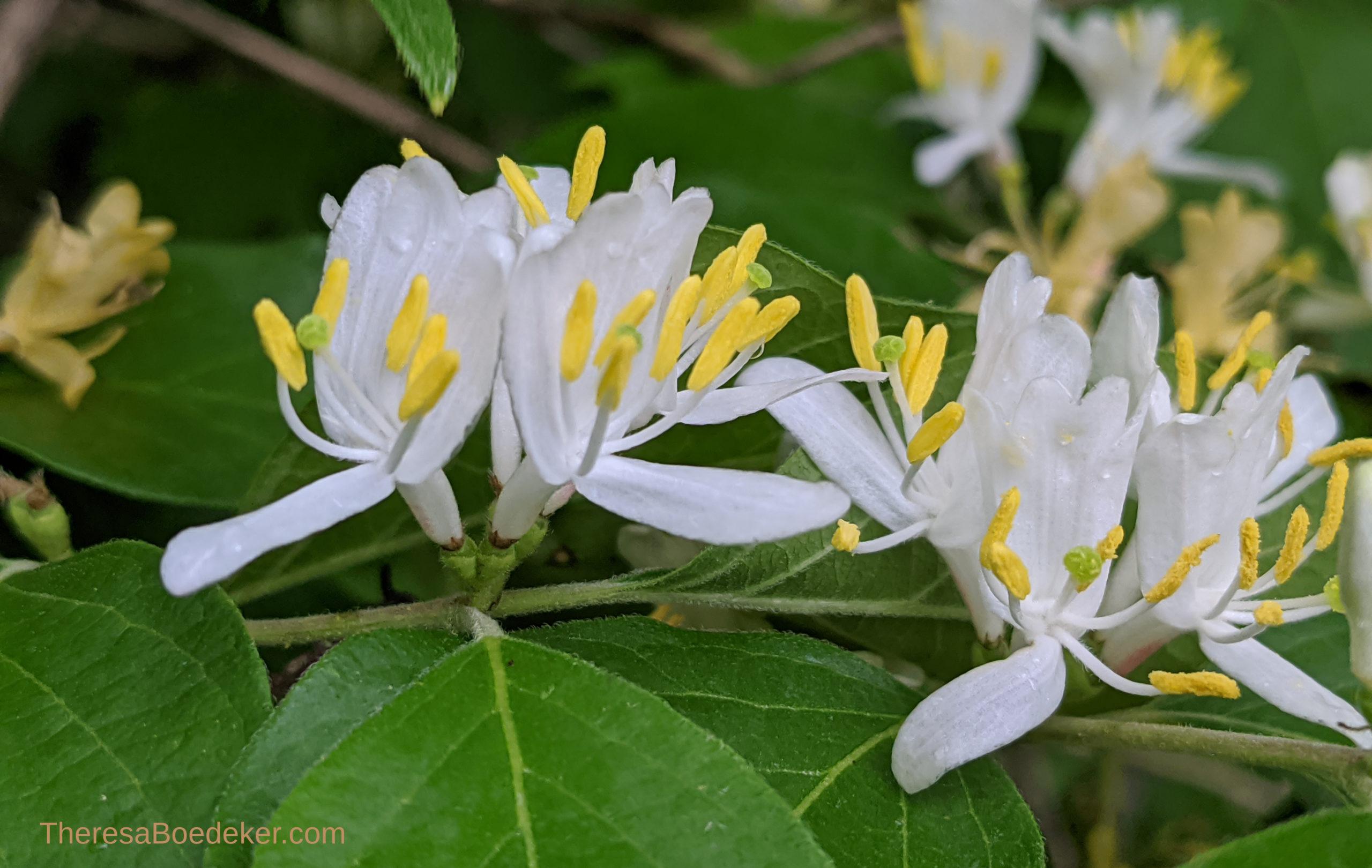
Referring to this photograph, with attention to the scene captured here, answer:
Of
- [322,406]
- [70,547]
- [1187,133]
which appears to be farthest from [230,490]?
[1187,133]

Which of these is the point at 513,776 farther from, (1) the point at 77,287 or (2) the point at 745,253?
(1) the point at 77,287

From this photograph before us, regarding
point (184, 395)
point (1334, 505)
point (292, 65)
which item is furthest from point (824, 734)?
point (292, 65)

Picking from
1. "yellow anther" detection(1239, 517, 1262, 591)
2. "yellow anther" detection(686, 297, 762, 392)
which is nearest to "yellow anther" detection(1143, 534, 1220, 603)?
"yellow anther" detection(1239, 517, 1262, 591)

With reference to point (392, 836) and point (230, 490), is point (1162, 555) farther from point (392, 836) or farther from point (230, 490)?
point (230, 490)

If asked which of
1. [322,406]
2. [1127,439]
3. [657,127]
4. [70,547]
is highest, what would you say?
[657,127]

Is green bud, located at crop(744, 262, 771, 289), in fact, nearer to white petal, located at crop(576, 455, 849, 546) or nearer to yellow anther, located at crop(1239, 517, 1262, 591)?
white petal, located at crop(576, 455, 849, 546)

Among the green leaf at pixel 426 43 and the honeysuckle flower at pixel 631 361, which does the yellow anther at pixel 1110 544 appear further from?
the green leaf at pixel 426 43

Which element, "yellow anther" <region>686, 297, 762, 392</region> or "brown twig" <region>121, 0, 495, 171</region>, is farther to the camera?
"brown twig" <region>121, 0, 495, 171</region>
